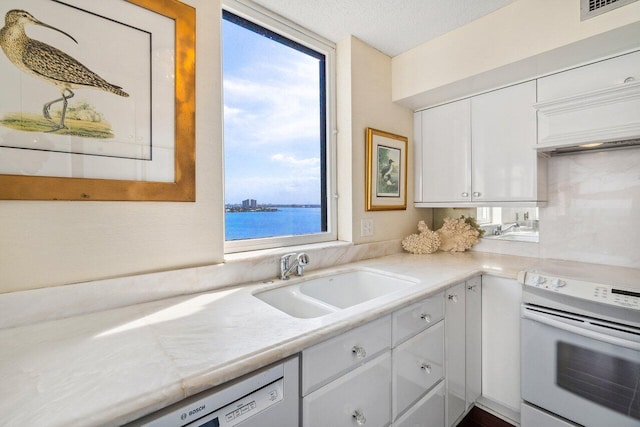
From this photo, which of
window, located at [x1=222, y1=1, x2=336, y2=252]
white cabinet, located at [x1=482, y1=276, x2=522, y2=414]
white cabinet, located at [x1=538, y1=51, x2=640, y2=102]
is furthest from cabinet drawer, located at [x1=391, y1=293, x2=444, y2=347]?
white cabinet, located at [x1=538, y1=51, x2=640, y2=102]

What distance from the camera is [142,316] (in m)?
1.00

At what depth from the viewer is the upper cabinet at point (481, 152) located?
1.77 m

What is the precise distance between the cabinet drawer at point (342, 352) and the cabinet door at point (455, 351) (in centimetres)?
51

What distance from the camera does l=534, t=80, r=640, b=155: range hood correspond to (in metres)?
1.37

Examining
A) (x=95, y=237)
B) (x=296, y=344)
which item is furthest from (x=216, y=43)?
(x=296, y=344)

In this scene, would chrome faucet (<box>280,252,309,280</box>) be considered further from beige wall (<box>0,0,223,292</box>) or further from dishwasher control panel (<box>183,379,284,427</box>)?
dishwasher control panel (<box>183,379,284,427</box>)

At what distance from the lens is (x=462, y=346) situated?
155cm

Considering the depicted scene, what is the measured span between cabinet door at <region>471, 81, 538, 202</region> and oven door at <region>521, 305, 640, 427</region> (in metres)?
0.77

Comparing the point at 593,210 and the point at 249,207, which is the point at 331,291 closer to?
the point at 249,207

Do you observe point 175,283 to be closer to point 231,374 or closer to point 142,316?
point 142,316

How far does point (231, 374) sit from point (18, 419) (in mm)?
379

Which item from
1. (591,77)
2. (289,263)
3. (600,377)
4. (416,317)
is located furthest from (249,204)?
(591,77)

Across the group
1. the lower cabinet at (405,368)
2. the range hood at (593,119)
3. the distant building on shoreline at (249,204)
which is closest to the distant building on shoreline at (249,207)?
the distant building on shoreline at (249,204)

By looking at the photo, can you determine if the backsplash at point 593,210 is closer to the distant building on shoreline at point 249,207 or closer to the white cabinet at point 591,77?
the white cabinet at point 591,77
